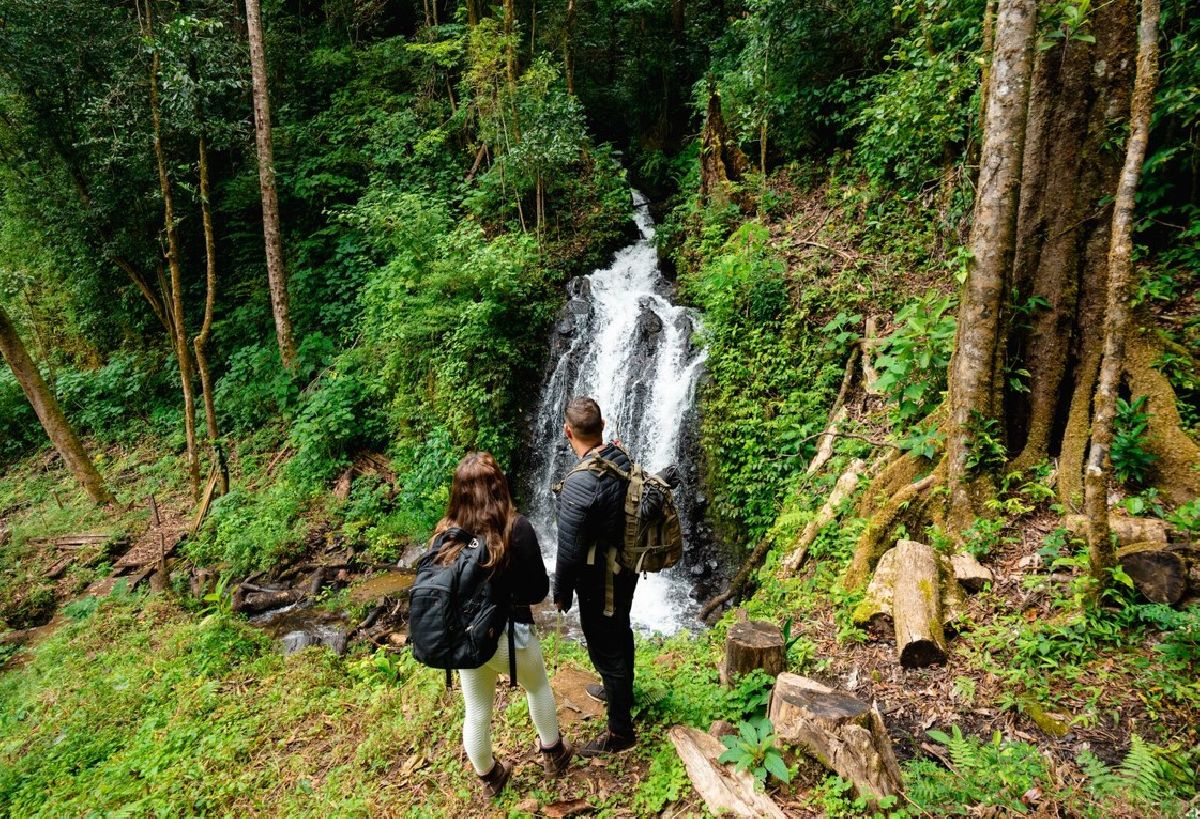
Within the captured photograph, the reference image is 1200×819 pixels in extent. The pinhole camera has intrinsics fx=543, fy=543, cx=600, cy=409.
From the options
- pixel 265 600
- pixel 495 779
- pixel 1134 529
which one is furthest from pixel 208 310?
pixel 1134 529

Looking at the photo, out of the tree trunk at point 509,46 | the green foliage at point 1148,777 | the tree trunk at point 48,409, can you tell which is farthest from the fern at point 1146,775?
the tree trunk at point 48,409

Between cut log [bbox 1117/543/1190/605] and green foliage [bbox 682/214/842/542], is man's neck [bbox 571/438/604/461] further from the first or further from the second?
green foliage [bbox 682/214/842/542]

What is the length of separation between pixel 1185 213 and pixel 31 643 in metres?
14.0

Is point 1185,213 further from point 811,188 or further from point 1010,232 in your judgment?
point 811,188

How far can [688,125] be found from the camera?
14.9 metres

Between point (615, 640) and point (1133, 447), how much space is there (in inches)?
141

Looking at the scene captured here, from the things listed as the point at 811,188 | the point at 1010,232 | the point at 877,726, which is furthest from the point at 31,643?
the point at 811,188

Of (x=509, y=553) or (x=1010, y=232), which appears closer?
(x=509, y=553)

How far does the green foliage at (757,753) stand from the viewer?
2617mm

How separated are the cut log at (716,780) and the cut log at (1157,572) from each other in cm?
232

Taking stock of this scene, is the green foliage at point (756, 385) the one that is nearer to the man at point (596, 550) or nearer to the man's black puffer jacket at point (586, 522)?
the man at point (596, 550)

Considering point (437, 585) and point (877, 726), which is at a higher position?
point (437, 585)

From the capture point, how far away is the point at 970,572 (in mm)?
3627

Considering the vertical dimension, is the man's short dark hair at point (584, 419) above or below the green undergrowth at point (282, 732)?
above
